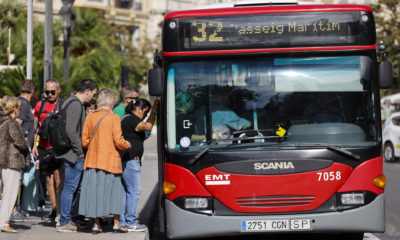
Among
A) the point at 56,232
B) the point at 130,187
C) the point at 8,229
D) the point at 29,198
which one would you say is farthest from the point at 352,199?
the point at 29,198

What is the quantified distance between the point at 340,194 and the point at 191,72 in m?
2.05

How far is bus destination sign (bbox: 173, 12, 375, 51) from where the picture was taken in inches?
337

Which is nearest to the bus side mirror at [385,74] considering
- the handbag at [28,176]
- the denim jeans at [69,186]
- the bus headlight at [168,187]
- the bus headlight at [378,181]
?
the bus headlight at [378,181]

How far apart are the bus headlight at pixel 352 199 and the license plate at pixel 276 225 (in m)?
0.43

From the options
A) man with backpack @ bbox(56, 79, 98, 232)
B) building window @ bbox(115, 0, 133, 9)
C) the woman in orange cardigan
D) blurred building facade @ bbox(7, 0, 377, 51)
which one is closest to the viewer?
the woman in orange cardigan

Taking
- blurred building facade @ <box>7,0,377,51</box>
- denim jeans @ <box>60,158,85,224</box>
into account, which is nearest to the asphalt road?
denim jeans @ <box>60,158,85,224</box>

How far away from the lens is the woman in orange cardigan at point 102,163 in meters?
9.00

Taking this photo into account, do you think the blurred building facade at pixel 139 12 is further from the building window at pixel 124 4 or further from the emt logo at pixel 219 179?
the emt logo at pixel 219 179

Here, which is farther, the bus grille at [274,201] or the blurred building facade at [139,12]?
the blurred building facade at [139,12]

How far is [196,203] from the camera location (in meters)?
8.36

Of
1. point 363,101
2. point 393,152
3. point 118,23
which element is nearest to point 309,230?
point 363,101

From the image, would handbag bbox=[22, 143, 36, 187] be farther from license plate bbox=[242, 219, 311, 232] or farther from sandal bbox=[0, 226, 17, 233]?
license plate bbox=[242, 219, 311, 232]

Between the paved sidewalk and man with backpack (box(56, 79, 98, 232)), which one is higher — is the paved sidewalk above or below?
below

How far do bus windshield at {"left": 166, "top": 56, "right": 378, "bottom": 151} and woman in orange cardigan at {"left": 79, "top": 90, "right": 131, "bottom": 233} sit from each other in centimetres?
81
